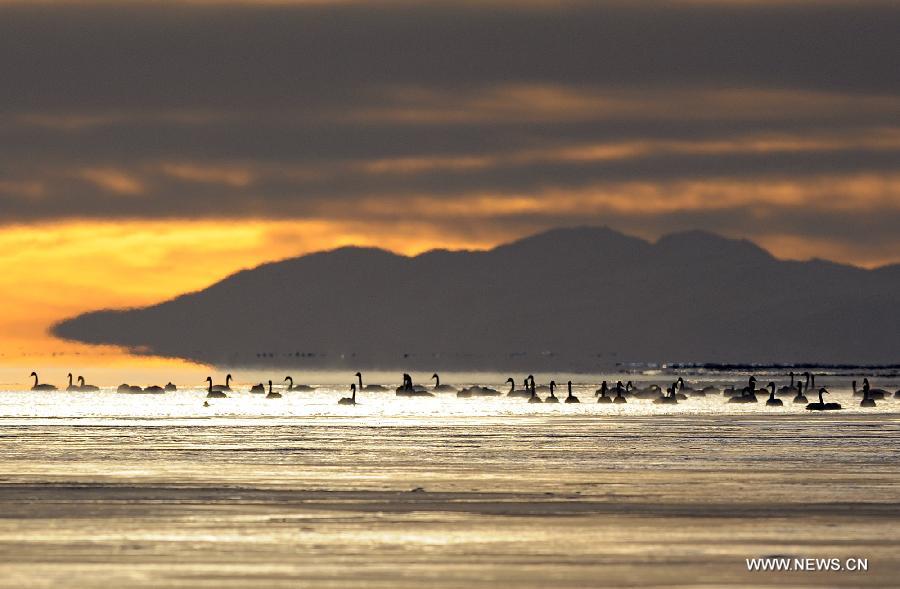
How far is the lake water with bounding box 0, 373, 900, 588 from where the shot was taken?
2117 cm

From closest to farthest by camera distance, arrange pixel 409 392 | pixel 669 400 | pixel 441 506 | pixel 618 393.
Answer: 1. pixel 441 506
2. pixel 618 393
3. pixel 669 400
4. pixel 409 392

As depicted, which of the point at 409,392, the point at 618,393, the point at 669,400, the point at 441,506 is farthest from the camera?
the point at 409,392

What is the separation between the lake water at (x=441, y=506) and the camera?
2117 centimetres

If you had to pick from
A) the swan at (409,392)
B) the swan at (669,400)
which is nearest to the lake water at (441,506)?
the swan at (669,400)

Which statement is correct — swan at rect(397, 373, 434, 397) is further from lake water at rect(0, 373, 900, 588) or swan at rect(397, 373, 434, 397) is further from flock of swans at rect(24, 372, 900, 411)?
lake water at rect(0, 373, 900, 588)

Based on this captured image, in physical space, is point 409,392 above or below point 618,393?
above

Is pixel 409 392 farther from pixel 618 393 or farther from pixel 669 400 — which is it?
pixel 669 400

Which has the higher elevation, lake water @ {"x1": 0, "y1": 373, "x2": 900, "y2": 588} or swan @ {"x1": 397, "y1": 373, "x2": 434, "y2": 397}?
A: swan @ {"x1": 397, "y1": 373, "x2": 434, "y2": 397}

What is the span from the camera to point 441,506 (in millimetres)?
28656

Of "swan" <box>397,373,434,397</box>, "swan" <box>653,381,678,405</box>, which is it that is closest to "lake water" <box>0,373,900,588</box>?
"swan" <box>653,381,678,405</box>

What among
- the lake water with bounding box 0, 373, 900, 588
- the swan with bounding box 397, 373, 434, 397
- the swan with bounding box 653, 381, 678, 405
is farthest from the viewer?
the swan with bounding box 397, 373, 434, 397

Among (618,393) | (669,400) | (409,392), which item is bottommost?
(669,400)

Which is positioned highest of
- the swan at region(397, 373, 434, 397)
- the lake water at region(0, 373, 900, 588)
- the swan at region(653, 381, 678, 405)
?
the swan at region(397, 373, 434, 397)

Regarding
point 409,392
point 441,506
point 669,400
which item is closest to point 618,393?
point 669,400
